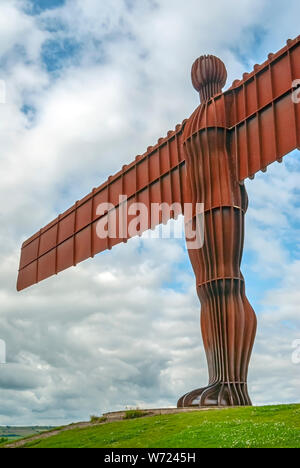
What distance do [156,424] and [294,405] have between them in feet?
11.5

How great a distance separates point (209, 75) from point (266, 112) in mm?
3095

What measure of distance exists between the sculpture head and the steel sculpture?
3cm

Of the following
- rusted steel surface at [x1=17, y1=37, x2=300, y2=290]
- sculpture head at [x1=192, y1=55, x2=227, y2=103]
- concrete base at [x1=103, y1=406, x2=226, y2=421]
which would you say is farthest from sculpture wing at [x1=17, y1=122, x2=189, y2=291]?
concrete base at [x1=103, y1=406, x2=226, y2=421]

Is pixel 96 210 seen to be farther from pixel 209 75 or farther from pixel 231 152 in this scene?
pixel 231 152

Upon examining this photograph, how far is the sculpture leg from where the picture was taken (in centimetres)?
1621

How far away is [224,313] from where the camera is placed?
16672 millimetres

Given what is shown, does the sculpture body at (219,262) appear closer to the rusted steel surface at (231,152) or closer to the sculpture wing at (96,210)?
the rusted steel surface at (231,152)

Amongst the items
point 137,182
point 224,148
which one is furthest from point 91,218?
point 224,148

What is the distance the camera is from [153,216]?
2066 centimetres

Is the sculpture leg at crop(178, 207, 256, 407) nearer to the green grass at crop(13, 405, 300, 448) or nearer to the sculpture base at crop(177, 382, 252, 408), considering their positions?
the sculpture base at crop(177, 382, 252, 408)
